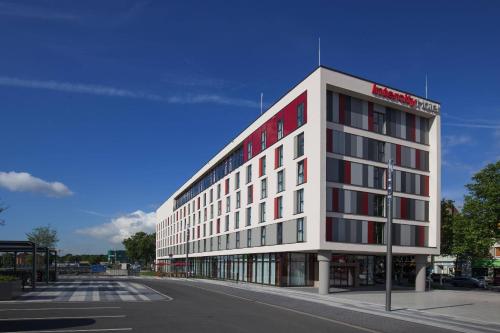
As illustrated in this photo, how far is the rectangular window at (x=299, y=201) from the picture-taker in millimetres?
44125

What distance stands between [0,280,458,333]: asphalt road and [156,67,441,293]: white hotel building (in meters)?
16.7

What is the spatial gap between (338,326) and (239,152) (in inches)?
1797

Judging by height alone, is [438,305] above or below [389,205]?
below

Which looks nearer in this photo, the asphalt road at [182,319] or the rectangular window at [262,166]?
the asphalt road at [182,319]

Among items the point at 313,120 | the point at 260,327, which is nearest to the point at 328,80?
the point at 313,120

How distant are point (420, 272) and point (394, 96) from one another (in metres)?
15.3

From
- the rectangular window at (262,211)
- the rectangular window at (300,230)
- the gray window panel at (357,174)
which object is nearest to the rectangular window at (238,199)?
the rectangular window at (262,211)

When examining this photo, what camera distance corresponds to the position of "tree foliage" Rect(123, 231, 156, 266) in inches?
6048

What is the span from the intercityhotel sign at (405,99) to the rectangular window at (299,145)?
22.9 feet

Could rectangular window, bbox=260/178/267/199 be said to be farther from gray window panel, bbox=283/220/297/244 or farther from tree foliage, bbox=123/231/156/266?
tree foliage, bbox=123/231/156/266

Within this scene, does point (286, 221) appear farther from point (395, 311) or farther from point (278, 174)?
point (395, 311)

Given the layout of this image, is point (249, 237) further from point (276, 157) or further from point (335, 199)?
point (335, 199)

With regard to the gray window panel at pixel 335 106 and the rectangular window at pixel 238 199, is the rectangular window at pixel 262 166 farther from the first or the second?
the gray window panel at pixel 335 106

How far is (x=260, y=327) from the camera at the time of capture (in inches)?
698
